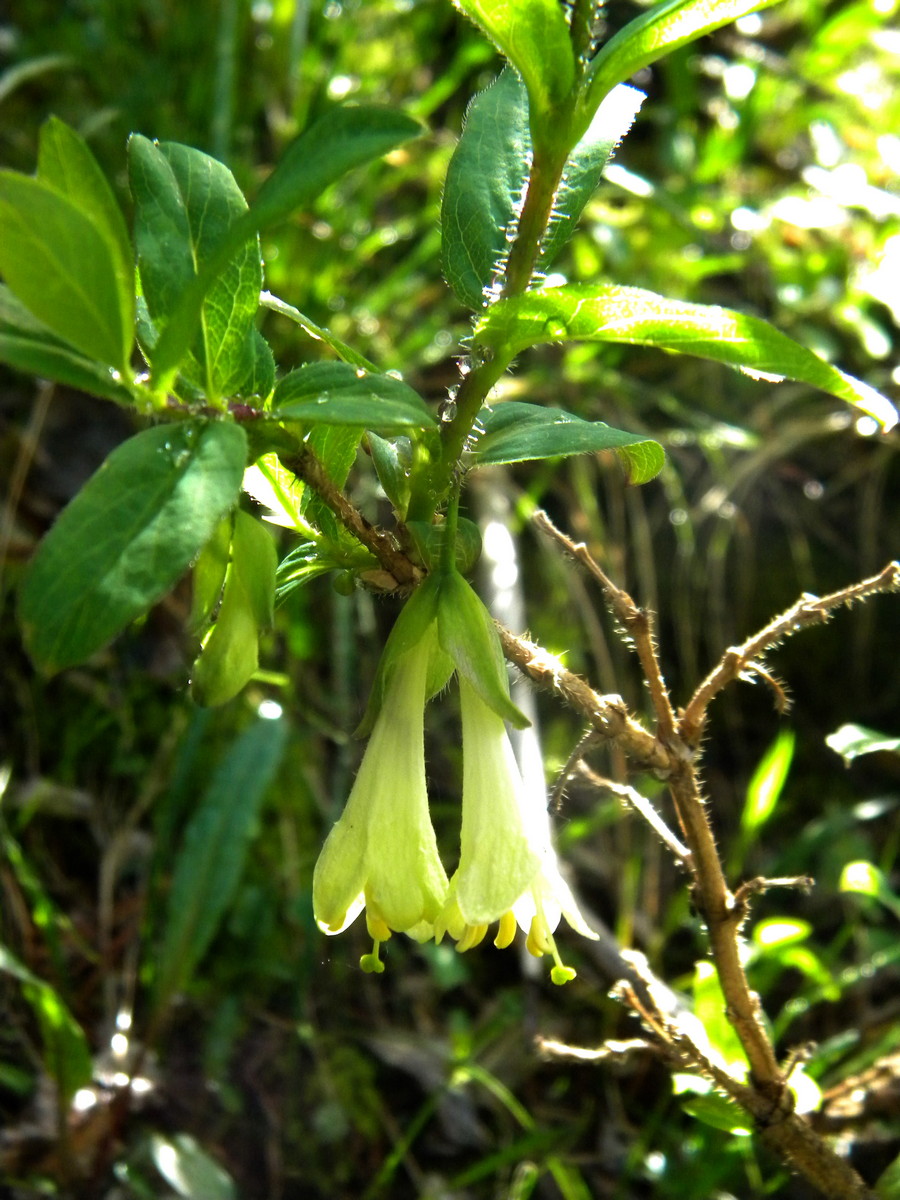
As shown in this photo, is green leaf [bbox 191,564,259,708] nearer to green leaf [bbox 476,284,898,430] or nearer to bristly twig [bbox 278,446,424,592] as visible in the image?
bristly twig [bbox 278,446,424,592]

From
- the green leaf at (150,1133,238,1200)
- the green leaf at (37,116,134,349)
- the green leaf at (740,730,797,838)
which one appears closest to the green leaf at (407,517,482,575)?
the green leaf at (37,116,134,349)

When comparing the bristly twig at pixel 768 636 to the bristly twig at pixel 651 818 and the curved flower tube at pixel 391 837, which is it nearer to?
the bristly twig at pixel 651 818

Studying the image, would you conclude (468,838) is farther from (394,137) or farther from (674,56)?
(674,56)

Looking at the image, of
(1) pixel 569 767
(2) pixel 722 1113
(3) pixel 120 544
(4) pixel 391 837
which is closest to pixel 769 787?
(2) pixel 722 1113

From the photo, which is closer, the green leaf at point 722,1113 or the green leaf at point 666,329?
the green leaf at point 666,329

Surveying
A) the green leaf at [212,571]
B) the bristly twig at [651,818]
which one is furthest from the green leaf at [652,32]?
the bristly twig at [651,818]

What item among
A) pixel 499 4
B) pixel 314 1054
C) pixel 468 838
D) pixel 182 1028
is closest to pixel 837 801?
pixel 314 1054

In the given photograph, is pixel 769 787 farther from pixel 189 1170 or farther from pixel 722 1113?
pixel 189 1170
